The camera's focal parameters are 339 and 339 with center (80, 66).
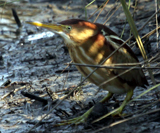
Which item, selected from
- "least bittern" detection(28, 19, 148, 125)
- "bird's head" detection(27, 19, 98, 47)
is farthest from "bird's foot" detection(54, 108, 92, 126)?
"bird's head" detection(27, 19, 98, 47)

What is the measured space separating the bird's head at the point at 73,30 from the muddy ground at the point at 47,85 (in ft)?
0.60

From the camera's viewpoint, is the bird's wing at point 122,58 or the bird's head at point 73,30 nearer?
the bird's head at point 73,30

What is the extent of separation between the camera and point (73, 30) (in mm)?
2115

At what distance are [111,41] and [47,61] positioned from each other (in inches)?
63.3

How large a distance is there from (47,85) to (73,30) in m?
1.09

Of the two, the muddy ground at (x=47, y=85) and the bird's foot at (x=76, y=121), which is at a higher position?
the muddy ground at (x=47, y=85)

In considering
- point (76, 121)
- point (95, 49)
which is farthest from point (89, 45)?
point (76, 121)

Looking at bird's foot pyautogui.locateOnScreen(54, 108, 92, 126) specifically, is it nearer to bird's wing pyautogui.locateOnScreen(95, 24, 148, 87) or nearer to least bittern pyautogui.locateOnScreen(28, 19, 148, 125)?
least bittern pyautogui.locateOnScreen(28, 19, 148, 125)

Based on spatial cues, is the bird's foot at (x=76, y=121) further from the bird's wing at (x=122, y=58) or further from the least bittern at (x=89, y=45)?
the bird's wing at (x=122, y=58)

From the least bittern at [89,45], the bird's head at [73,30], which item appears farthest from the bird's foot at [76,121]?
the bird's head at [73,30]

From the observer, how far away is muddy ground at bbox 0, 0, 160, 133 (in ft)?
7.07

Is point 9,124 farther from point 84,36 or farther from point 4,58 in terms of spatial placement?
point 4,58

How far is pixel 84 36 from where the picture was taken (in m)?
2.14

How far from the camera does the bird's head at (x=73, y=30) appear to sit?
2.12m
